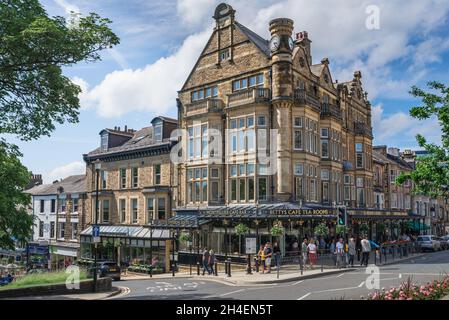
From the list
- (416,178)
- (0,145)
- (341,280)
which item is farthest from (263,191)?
(0,145)

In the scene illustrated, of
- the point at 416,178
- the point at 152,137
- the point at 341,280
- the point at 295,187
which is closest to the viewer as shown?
the point at 416,178

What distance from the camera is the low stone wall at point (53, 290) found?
18.2m

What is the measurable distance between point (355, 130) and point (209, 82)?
15.9 meters

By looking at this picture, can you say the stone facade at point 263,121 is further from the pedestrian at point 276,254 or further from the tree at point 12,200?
the tree at point 12,200

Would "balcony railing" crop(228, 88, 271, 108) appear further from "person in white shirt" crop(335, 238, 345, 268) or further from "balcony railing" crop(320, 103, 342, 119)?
"person in white shirt" crop(335, 238, 345, 268)

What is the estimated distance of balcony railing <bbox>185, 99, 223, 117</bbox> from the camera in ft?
123

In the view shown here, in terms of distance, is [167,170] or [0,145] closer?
[0,145]

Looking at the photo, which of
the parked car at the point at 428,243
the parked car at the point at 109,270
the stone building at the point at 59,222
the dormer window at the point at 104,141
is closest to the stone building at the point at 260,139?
the parked car at the point at 428,243

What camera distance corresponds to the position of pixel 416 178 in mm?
16266

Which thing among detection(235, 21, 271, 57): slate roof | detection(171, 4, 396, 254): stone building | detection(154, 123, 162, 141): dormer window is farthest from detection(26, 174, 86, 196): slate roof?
detection(235, 21, 271, 57): slate roof

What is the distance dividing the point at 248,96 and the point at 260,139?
3.44 metres

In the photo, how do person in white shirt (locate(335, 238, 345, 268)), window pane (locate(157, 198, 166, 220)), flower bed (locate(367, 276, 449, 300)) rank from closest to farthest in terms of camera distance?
flower bed (locate(367, 276, 449, 300))
person in white shirt (locate(335, 238, 345, 268))
window pane (locate(157, 198, 166, 220))

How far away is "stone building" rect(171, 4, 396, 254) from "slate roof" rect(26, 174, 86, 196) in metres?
17.7
